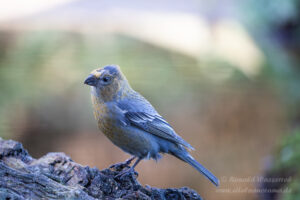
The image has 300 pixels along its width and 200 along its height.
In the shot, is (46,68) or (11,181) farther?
(46,68)

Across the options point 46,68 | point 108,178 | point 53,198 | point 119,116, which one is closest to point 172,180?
point 46,68

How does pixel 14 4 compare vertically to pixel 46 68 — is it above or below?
above

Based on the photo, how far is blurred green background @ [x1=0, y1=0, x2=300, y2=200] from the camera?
7477mm

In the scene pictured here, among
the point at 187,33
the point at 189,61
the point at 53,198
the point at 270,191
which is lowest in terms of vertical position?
the point at 53,198

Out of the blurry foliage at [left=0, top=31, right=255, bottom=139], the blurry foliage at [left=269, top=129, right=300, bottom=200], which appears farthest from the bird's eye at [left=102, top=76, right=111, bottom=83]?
the blurry foliage at [left=0, top=31, right=255, bottom=139]

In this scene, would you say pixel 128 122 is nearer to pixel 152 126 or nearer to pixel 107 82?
pixel 152 126

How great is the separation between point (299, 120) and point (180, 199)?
20.1 feet

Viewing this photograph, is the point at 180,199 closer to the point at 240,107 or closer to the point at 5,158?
the point at 5,158

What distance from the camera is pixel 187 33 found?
30.5ft

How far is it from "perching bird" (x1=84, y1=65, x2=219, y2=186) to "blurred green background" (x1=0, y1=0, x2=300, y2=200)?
2.19m

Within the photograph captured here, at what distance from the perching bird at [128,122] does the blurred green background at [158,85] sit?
2186 millimetres

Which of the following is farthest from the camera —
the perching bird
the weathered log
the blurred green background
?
the blurred green background

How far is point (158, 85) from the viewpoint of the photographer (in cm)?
780

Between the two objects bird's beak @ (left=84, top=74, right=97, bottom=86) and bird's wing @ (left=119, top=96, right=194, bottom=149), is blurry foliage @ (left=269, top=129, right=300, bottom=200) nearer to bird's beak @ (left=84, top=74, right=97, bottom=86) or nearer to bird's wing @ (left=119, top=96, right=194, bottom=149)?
bird's wing @ (left=119, top=96, right=194, bottom=149)
